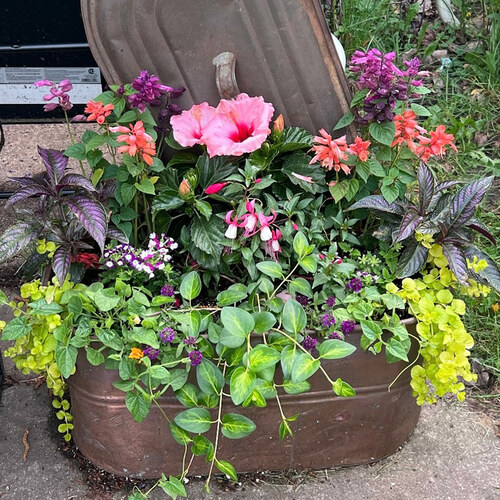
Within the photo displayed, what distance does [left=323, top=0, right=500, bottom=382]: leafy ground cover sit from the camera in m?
2.97

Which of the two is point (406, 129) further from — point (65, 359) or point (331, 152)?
point (65, 359)

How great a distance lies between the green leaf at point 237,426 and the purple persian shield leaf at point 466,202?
711 mm

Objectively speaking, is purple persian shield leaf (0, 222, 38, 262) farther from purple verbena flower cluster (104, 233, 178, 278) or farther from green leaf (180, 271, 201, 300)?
green leaf (180, 271, 201, 300)

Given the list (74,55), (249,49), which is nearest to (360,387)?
(249,49)

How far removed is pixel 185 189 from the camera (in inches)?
67.0

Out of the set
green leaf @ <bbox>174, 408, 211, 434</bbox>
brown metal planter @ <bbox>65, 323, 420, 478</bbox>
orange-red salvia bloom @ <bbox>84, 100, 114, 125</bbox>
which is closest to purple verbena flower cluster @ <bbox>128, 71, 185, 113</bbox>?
orange-red salvia bloom @ <bbox>84, 100, 114, 125</bbox>

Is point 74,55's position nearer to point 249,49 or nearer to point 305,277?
point 249,49

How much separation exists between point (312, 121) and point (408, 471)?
40.4 inches

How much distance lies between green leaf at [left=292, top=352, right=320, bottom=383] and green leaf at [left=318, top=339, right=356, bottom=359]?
0.09 ft

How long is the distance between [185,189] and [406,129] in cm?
58

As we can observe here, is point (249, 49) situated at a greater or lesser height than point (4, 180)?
greater

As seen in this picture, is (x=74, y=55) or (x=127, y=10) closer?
(x=127, y=10)

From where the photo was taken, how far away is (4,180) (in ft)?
9.79

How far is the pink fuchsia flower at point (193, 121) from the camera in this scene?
1.72 metres
